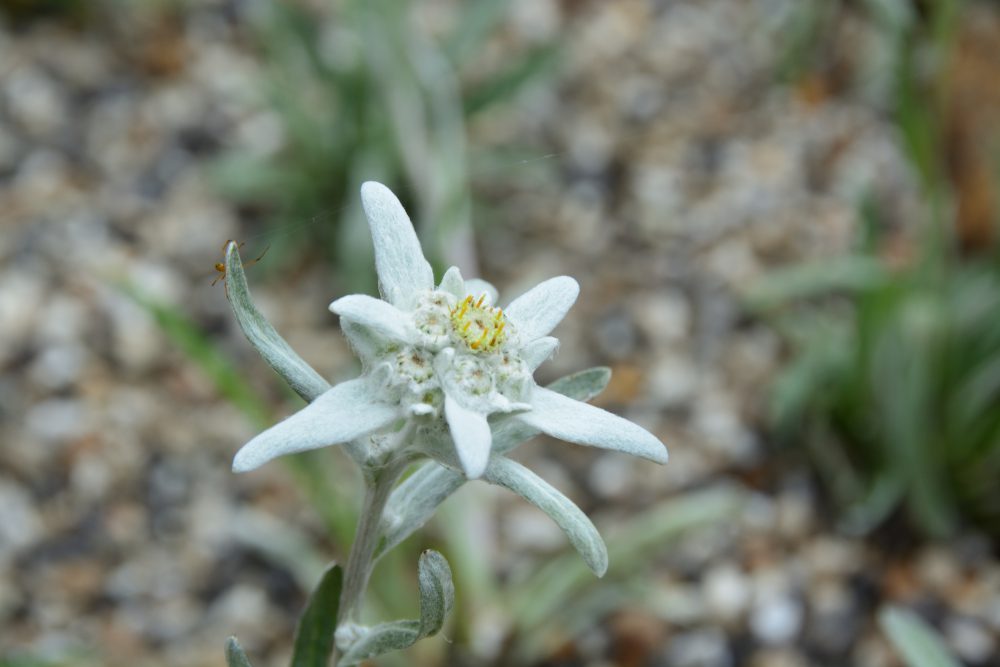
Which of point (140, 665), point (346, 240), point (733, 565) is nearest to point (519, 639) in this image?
point (733, 565)

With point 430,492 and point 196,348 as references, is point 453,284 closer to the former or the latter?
point 430,492

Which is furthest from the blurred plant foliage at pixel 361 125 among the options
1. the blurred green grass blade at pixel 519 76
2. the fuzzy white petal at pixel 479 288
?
the fuzzy white petal at pixel 479 288

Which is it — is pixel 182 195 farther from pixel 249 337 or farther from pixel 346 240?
pixel 249 337

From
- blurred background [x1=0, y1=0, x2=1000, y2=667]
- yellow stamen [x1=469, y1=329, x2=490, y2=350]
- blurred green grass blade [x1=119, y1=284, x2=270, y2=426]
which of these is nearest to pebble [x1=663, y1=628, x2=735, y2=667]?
blurred background [x1=0, y1=0, x2=1000, y2=667]

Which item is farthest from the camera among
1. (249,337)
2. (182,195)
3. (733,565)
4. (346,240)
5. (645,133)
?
(645,133)

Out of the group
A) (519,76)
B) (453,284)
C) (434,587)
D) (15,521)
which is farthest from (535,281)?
(434,587)

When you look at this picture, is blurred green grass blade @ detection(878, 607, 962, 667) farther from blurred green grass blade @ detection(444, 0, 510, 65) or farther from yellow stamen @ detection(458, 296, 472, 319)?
blurred green grass blade @ detection(444, 0, 510, 65)
